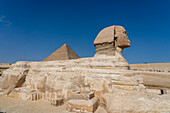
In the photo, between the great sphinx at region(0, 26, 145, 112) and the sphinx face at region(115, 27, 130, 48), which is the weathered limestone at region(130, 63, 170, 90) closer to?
the sphinx face at region(115, 27, 130, 48)

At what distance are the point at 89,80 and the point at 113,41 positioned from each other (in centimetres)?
226

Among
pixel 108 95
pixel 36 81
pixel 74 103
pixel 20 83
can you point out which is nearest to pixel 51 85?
pixel 36 81

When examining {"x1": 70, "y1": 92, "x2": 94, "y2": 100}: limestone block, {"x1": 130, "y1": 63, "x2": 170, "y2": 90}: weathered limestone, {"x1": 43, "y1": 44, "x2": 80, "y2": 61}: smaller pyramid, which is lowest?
{"x1": 130, "y1": 63, "x2": 170, "y2": 90}: weathered limestone

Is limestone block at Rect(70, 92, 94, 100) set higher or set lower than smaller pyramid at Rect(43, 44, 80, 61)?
lower

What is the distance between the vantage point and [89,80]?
5.10 meters

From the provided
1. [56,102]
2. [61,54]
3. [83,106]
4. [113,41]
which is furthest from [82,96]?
[61,54]

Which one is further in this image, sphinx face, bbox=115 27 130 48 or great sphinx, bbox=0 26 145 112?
sphinx face, bbox=115 27 130 48

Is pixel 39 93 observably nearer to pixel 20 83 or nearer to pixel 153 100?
pixel 20 83

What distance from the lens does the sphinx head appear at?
16.7ft

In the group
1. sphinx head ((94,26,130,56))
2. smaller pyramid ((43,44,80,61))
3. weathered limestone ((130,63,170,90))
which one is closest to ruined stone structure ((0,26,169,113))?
sphinx head ((94,26,130,56))

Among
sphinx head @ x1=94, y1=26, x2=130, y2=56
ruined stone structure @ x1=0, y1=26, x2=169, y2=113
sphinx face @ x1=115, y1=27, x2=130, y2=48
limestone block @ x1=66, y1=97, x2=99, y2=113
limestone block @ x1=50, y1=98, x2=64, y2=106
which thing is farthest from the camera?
sphinx face @ x1=115, y1=27, x2=130, y2=48

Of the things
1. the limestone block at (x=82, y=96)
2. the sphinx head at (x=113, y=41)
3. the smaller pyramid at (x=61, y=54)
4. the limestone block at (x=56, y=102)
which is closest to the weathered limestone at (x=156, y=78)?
the sphinx head at (x=113, y=41)

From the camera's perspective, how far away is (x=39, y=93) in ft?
21.3

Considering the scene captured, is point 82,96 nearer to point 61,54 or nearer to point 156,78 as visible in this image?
point 61,54
